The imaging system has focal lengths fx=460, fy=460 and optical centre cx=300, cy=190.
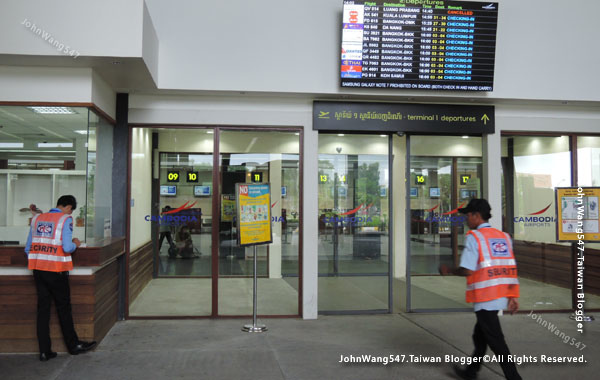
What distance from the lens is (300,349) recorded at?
5270mm

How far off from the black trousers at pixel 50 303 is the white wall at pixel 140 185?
1685 millimetres

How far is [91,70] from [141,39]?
84 centimetres

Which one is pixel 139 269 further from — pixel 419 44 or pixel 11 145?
pixel 419 44

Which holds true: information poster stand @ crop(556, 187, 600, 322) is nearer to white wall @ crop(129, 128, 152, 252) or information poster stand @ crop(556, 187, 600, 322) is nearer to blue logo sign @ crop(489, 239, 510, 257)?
blue logo sign @ crop(489, 239, 510, 257)

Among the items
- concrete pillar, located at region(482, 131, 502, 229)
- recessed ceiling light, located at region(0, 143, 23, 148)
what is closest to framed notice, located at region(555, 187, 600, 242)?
concrete pillar, located at region(482, 131, 502, 229)

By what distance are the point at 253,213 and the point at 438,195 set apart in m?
3.06

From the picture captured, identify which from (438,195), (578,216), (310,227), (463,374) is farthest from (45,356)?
(578,216)

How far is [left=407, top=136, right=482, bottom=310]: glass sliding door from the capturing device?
7242 millimetres

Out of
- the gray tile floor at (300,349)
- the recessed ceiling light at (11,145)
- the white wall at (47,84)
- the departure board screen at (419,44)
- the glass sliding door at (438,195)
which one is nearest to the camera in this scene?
the gray tile floor at (300,349)

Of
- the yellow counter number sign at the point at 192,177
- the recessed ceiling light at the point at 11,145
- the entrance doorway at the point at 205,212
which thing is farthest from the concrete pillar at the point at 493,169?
the recessed ceiling light at the point at 11,145

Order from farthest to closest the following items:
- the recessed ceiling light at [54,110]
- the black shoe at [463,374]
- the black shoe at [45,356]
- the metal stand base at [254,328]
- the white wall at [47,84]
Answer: the metal stand base at [254,328] < the recessed ceiling light at [54,110] < the white wall at [47,84] < the black shoe at [45,356] < the black shoe at [463,374]

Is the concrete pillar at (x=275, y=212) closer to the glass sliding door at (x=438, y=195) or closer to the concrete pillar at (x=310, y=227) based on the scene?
the concrete pillar at (x=310, y=227)

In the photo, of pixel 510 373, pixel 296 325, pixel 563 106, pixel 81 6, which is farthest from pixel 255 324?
pixel 563 106

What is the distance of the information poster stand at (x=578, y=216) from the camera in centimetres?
673
